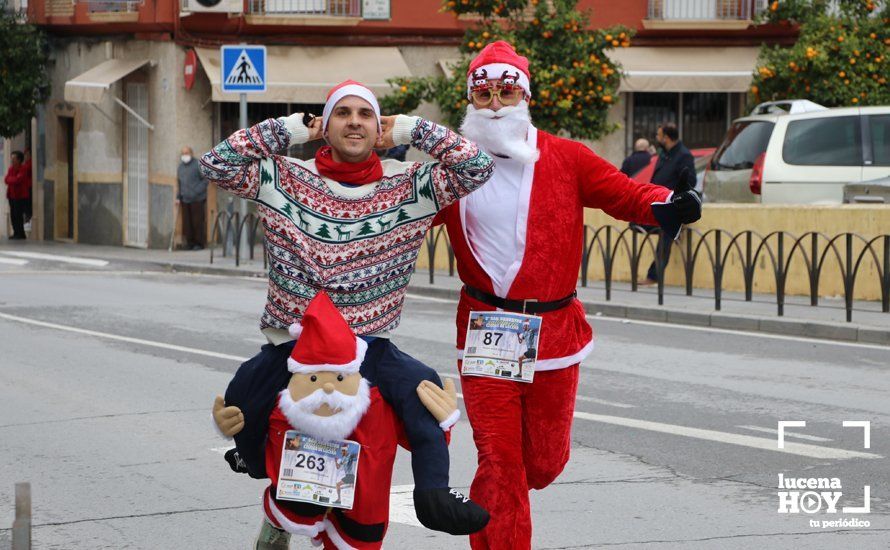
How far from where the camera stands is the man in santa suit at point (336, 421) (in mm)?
4992

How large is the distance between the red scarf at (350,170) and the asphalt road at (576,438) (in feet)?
6.79

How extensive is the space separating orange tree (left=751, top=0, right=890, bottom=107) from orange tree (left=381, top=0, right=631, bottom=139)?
2.51 m

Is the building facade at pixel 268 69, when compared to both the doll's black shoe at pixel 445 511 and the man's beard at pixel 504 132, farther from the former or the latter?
the doll's black shoe at pixel 445 511

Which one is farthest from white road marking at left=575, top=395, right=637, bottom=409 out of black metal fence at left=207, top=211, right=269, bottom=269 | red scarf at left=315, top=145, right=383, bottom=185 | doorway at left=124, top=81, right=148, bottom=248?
doorway at left=124, top=81, right=148, bottom=248

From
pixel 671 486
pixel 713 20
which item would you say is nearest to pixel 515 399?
pixel 671 486

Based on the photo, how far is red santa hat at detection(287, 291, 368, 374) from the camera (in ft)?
16.3

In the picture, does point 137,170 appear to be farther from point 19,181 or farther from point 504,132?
point 504,132

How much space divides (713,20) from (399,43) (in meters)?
5.77

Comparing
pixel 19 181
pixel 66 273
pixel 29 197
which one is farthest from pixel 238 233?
pixel 29 197

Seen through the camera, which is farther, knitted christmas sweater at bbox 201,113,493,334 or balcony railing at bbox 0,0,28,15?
balcony railing at bbox 0,0,28,15

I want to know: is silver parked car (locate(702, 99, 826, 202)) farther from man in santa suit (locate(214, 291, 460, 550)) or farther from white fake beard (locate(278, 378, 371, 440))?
white fake beard (locate(278, 378, 371, 440))

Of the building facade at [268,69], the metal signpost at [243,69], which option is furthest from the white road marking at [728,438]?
the building facade at [268,69]

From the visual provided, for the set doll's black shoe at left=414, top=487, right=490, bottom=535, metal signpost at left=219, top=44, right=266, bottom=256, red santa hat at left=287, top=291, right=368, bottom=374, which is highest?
metal signpost at left=219, top=44, right=266, bottom=256

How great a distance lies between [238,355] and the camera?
12758 mm
